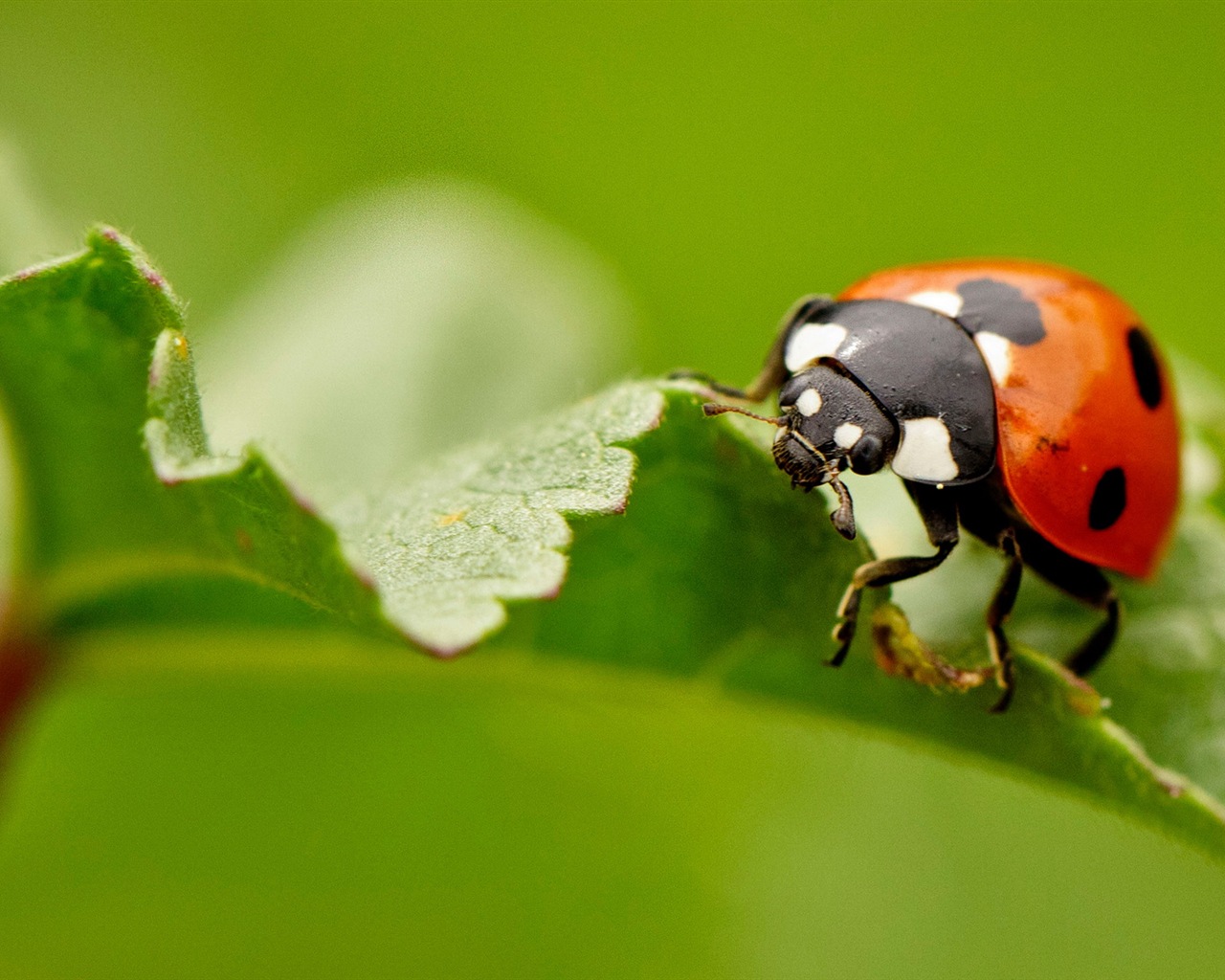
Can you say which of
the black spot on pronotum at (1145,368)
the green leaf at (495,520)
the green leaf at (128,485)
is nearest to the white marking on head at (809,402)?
the green leaf at (495,520)

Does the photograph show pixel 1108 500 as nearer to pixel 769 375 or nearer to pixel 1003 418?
pixel 1003 418

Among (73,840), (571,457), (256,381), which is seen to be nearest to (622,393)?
(571,457)

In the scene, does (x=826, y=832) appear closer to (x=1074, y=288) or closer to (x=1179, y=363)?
(x=1179, y=363)

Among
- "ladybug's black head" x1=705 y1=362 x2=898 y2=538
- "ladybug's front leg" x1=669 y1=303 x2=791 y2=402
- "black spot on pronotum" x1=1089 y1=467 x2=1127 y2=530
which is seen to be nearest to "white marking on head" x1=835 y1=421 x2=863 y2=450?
"ladybug's black head" x1=705 y1=362 x2=898 y2=538

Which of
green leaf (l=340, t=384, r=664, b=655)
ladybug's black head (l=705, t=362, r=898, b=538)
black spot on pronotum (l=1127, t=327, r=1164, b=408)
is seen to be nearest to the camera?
green leaf (l=340, t=384, r=664, b=655)

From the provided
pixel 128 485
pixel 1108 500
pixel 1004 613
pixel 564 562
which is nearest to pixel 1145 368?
pixel 1108 500

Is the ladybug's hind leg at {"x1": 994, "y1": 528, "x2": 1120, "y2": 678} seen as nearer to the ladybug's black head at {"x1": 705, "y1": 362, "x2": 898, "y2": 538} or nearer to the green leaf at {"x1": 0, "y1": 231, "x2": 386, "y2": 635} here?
the ladybug's black head at {"x1": 705, "y1": 362, "x2": 898, "y2": 538}
